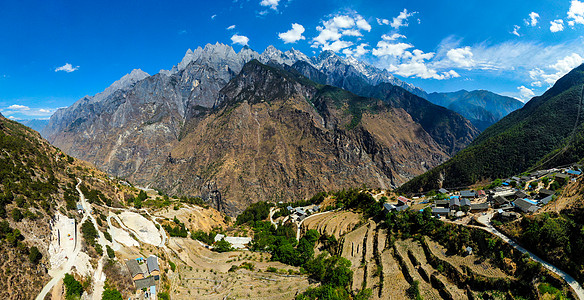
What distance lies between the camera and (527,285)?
94.7 ft

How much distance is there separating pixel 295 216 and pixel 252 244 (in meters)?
29.6

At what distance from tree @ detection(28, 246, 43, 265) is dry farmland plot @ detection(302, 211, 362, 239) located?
55448 millimetres

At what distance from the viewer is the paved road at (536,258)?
2615cm

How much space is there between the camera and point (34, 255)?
31.8 m

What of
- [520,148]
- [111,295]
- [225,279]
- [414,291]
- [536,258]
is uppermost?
[520,148]

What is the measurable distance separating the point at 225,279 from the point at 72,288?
891 inches

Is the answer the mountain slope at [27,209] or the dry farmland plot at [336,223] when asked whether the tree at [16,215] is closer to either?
the mountain slope at [27,209]

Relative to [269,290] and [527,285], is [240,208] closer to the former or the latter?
[269,290]

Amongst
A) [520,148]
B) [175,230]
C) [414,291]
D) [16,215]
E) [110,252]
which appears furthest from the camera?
[520,148]

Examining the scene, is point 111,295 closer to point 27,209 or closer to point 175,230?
point 27,209

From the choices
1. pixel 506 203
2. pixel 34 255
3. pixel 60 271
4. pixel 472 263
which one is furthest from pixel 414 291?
pixel 34 255

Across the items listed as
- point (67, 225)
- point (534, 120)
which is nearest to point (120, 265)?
point (67, 225)

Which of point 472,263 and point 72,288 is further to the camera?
point 472,263

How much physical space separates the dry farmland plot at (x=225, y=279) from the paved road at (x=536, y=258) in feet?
102
